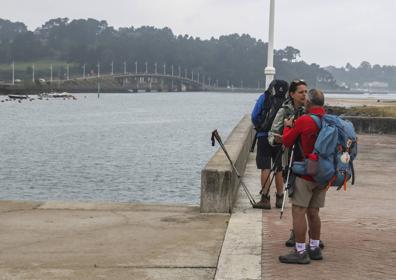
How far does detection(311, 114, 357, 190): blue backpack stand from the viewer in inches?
238

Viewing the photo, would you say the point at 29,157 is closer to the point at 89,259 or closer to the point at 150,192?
the point at 150,192

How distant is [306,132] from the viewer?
20.2ft

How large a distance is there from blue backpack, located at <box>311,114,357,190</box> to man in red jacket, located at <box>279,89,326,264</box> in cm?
10

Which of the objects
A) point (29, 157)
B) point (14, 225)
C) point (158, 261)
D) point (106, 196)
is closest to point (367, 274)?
point (158, 261)

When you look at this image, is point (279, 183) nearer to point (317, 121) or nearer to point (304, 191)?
point (304, 191)

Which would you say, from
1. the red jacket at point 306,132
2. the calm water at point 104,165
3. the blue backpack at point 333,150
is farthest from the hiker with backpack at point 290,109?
the calm water at point 104,165

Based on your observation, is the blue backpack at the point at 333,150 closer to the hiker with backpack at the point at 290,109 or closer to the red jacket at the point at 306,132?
the red jacket at the point at 306,132

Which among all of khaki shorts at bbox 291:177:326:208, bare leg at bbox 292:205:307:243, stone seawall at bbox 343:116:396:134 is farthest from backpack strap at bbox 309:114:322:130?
stone seawall at bbox 343:116:396:134

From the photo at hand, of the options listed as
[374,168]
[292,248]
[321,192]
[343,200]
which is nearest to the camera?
[321,192]

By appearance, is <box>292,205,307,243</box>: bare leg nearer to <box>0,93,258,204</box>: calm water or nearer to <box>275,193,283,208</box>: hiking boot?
<box>275,193,283,208</box>: hiking boot

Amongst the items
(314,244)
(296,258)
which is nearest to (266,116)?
(314,244)

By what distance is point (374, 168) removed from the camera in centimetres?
1460

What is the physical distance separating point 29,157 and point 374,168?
2626 centimetres

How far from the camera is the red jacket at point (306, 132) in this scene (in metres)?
6.16
